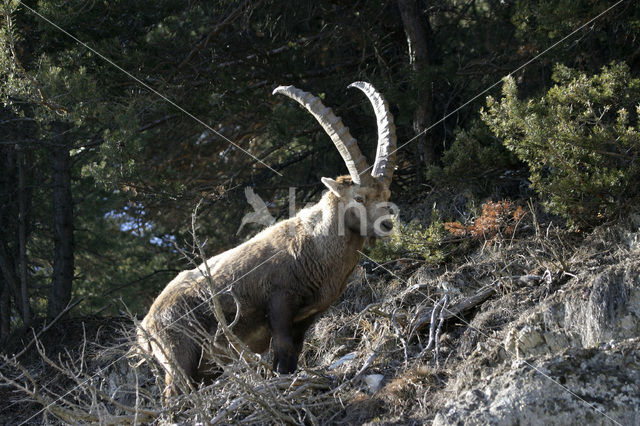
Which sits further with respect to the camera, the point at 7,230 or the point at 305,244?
the point at 7,230

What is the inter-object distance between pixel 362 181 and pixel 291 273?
1.15 metres

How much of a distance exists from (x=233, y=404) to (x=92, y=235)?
10.2 m

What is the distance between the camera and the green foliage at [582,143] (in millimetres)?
6457

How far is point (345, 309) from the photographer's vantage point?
820 cm

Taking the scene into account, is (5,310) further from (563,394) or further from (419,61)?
(563,394)

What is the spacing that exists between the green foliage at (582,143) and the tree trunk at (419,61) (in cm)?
249

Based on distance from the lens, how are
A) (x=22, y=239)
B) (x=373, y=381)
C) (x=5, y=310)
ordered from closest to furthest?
(x=373, y=381), (x=22, y=239), (x=5, y=310)

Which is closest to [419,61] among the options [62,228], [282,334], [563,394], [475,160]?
[475,160]

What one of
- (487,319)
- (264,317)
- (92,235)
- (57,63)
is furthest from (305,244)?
(92,235)

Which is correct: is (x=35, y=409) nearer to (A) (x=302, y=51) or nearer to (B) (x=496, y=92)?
(A) (x=302, y=51)

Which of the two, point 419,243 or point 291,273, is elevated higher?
point 291,273

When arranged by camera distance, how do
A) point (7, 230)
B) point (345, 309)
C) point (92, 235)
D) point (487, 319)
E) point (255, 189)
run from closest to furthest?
→ point (487, 319)
point (345, 309)
point (255, 189)
point (7, 230)
point (92, 235)

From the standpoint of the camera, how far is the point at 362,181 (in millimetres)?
6637

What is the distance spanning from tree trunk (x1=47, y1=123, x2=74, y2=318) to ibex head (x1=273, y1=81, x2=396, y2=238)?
241 inches
